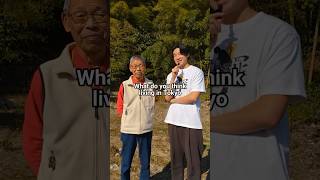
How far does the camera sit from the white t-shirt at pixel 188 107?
2371 mm

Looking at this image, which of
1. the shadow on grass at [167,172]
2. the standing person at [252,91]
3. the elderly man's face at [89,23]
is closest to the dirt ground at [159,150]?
the shadow on grass at [167,172]

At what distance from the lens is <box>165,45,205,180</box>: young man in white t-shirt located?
2373mm

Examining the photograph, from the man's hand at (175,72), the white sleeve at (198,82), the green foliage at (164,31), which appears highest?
the green foliage at (164,31)

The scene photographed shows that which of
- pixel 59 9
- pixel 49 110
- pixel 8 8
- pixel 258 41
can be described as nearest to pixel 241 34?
pixel 258 41

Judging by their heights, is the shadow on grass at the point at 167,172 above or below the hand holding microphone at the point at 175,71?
below

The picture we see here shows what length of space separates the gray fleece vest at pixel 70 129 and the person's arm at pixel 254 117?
55 cm

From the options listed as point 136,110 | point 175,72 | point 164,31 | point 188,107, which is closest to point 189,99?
point 188,107

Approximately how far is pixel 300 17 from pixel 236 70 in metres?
3.33

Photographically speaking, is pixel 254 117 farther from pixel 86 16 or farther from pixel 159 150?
pixel 86 16

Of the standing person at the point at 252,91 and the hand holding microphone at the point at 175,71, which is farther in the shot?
the hand holding microphone at the point at 175,71

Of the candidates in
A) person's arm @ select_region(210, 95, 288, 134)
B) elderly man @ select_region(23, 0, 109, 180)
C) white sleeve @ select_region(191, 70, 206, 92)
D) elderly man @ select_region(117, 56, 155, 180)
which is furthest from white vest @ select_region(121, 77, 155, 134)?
person's arm @ select_region(210, 95, 288, 134)

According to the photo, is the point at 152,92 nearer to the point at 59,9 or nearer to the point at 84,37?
the point at 84,37

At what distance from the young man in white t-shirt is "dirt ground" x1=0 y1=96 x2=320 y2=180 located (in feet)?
0.11

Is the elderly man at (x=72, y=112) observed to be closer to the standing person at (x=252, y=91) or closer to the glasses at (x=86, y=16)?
the glasses at (x=86, y=16)
